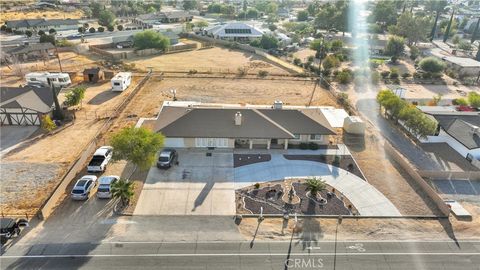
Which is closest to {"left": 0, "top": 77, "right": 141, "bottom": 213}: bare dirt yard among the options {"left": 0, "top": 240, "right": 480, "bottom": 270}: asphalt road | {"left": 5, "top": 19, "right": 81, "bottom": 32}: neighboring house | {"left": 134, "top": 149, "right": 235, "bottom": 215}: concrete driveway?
{"left": 0, "top": 240, "right": 480, "bottom": 270}: asphalt road

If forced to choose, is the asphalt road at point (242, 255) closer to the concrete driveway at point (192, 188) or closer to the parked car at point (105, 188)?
the concrete driveway at point (192, 188)

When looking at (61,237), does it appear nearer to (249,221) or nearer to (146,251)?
(146,251)

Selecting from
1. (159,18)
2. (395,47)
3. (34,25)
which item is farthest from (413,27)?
(34,25)

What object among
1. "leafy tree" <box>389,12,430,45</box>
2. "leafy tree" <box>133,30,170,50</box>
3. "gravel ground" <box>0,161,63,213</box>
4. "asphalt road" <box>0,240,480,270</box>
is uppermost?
"leafy tree" <box>389,12,430,45</box>

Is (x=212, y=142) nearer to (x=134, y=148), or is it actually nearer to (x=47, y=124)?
(x=134, y=148)

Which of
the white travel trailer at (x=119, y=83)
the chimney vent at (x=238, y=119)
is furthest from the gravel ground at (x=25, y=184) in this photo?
the white travel trailer at (x=119, y=83)

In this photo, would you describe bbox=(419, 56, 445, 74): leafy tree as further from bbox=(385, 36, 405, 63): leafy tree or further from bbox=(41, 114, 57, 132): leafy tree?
bbox=(41, 114, 57, 132): leafy tree
